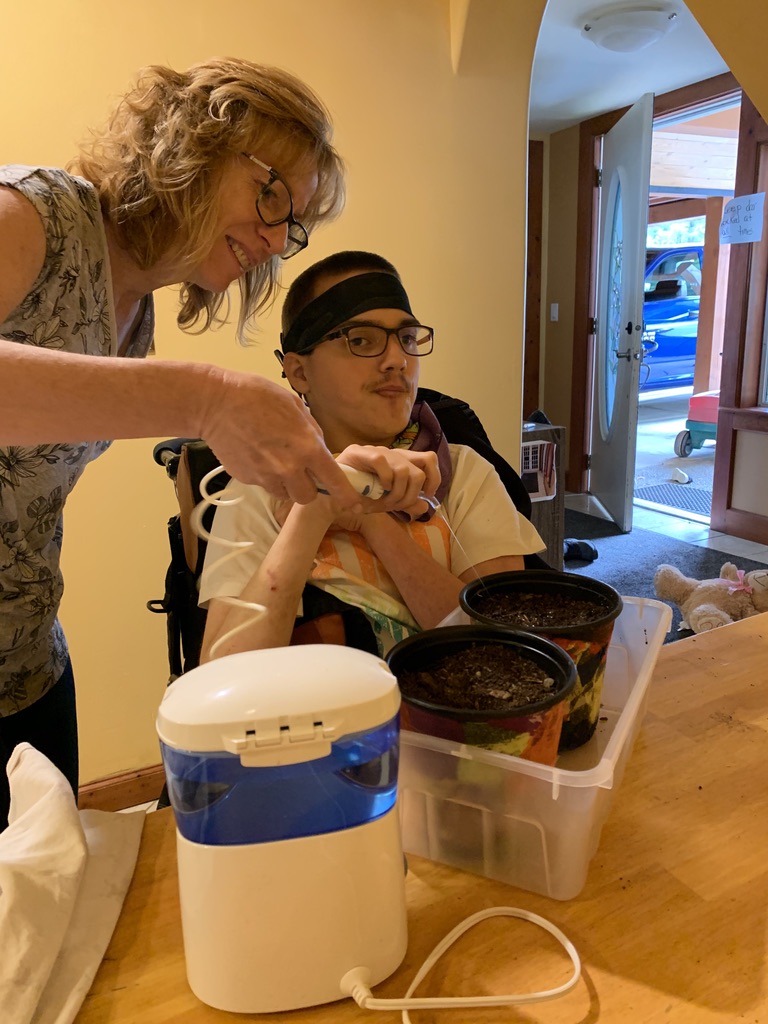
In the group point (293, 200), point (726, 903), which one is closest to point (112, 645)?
point (293, 200)

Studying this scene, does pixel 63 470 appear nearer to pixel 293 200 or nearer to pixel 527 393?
pixel 293 200

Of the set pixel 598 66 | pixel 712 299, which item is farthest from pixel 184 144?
pixel 712 299

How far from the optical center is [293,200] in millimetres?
1089

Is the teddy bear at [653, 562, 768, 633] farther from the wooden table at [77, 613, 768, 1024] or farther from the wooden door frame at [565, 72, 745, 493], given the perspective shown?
the wooden door frame at [565, 72, 745, 493]

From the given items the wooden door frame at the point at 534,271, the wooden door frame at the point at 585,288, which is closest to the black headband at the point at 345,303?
the wooden door frame at the point at 534,271

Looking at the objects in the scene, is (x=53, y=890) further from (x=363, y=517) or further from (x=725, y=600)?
(x=725, y=600)

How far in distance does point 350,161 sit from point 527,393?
3.51 metres

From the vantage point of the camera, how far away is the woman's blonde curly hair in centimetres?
99

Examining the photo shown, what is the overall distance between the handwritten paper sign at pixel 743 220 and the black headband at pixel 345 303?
11.4 ft

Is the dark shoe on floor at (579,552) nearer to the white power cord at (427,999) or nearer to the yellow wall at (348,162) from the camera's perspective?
the yellow wall at (348,162)

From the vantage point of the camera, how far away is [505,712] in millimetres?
664

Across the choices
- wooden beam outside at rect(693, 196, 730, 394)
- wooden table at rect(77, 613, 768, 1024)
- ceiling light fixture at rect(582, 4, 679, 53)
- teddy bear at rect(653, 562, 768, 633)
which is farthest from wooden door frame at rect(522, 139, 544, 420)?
wooden table at rect(77, 613, 768, 1024)

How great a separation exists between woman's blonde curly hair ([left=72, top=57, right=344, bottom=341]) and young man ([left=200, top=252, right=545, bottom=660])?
0.24 m

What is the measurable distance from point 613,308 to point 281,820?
4590 mm
